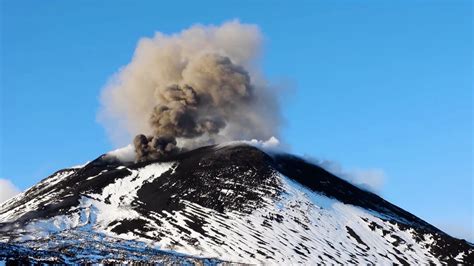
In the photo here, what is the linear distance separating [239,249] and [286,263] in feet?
35.7

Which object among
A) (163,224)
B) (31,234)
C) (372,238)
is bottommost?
(31,234)

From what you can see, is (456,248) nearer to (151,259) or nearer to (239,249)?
(239,249)

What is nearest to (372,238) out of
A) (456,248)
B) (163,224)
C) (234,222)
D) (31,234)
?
(456,248)

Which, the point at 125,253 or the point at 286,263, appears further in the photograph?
the point at 286,263

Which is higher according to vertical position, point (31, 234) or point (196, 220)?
point (196, 220)

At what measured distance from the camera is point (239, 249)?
537 ft

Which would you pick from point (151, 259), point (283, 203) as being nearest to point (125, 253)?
point (151, 259)

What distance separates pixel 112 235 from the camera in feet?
557

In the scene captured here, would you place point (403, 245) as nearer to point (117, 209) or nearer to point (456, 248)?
point (456, 248)

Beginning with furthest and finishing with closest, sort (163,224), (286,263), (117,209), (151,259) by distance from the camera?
(117,209)
(163,224)
(286,263)
(151,259)

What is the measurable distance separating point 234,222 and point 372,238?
34681mm

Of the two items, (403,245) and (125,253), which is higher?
(403,245)

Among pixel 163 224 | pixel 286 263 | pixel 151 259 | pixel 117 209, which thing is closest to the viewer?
pixel 151 259

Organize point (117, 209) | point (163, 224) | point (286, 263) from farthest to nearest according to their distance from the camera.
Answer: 1. point (117, 209)
2. point (163, 224)
3. point (286, 263)
